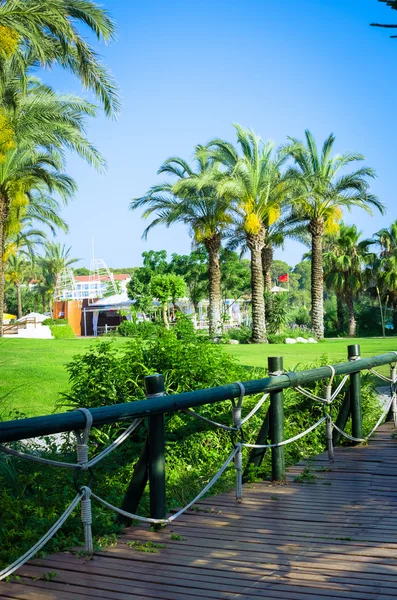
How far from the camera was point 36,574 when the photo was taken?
11.3ft

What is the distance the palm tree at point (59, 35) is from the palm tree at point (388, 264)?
3830 centimetres

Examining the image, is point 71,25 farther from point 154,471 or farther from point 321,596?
point 321,596

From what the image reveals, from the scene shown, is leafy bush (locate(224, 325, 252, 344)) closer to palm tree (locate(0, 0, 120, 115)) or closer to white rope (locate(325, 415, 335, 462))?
palm tree (locate(0, 0, 120, 115))

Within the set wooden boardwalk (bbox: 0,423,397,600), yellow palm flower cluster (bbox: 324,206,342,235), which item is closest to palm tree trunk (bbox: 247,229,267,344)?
yellow palm flower cluster (bbox: 324,206,342,235)

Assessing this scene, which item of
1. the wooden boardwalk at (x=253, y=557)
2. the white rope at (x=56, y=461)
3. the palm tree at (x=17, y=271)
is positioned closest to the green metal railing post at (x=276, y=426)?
the wooden boardwalk at (x=253, y=557)

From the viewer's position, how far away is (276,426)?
5633 millimetres

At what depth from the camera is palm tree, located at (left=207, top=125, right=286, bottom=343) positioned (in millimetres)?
33156

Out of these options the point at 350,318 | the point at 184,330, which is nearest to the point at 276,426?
the point at 184,330

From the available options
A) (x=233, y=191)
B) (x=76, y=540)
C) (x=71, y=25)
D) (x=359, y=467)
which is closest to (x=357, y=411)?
(x=359, y=467)

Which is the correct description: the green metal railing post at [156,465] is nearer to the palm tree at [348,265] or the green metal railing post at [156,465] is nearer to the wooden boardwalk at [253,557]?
the wooden boardwalk at [253,557]

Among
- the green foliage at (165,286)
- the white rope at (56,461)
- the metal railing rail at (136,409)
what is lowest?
the white rope at (56,461)

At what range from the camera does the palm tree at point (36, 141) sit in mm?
21844

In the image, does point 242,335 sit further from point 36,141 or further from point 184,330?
point 184,330

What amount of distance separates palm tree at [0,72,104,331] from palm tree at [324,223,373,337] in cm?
2857
